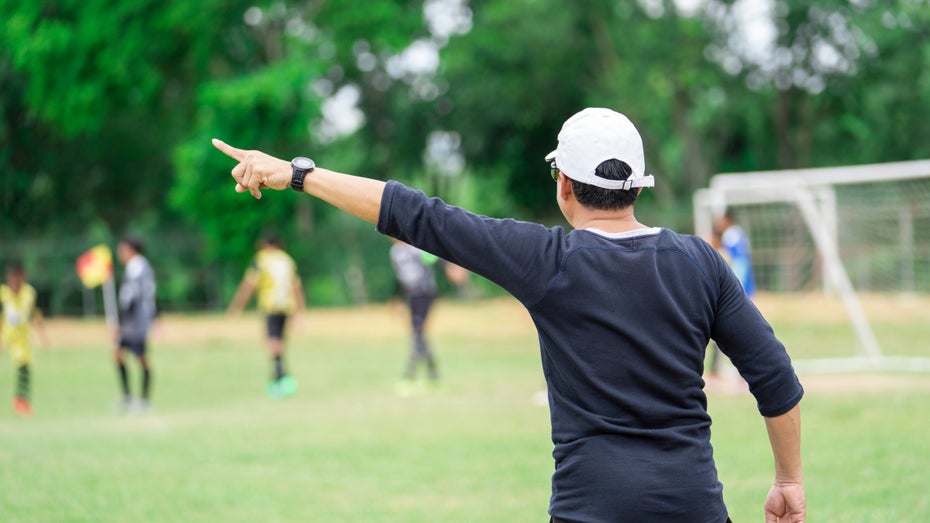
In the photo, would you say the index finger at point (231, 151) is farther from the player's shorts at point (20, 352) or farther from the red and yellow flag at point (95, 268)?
the red and yellow flag at point (95, 268)

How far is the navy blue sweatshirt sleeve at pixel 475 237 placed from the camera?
3057 mm

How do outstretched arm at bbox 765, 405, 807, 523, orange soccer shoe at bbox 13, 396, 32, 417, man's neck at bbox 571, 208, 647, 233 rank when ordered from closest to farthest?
man's neck at bbox 571, 208, 647, 233, outstretched arm at bbox 765, 405, 807, 523, orange soccer shoe at bbox 13, 396, 32, 417

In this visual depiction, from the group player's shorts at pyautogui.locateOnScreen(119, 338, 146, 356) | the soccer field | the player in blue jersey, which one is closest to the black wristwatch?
the player in blue jersey

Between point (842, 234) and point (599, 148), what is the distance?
1730 cm

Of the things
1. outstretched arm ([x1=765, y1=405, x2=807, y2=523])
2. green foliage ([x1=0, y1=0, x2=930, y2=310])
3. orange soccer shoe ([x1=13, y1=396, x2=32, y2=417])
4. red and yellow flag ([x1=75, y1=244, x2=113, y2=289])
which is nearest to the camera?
outstretched arm ([x1=765, y1=405, x2=807, y2=523])

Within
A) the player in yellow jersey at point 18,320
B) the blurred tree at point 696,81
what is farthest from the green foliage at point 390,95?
the player in yellow jersey at point 18,320

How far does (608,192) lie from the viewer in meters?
3.14

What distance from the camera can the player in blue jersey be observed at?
119 inches

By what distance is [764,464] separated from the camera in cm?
918

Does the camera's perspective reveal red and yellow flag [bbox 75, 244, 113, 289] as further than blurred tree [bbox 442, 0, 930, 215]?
No

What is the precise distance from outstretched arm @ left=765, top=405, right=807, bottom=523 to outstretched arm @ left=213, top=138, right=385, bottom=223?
131 centimetres

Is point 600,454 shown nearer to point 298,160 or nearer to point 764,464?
point 298,160

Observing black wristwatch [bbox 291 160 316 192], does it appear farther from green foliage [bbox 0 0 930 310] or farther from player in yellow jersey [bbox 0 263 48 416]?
green foliage [bbox 0 0 930 310]

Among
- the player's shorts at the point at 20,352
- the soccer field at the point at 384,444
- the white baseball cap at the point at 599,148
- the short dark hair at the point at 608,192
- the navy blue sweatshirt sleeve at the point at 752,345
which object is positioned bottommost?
the soccer field at the point at 384,444
